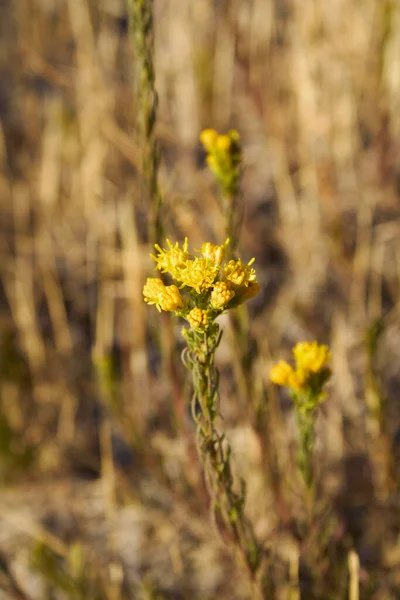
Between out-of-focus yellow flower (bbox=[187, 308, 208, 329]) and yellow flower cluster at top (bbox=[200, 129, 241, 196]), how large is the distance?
50 cm

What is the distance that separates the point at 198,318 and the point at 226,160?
21.6 inches

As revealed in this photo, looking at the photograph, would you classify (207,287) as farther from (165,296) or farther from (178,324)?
(178,324)

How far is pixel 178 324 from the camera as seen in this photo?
1.62m

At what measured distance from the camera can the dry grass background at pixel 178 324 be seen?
1.76 m

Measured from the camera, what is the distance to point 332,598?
1.50 meters

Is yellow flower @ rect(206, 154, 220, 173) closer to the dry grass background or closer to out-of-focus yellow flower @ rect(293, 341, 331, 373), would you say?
the dry grass background

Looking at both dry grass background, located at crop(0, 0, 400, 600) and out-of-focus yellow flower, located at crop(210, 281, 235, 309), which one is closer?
out-of-focus yellow flower, located at crop(210, 281, 235, 309)

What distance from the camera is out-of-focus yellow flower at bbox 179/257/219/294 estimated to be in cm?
101

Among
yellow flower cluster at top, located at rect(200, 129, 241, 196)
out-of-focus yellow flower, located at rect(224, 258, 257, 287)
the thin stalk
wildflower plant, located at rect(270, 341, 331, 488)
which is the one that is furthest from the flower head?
yellow flower cluster at top, located at rect(200, 129, 241, 196)

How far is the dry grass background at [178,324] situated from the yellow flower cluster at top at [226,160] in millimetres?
165

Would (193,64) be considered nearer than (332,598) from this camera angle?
No

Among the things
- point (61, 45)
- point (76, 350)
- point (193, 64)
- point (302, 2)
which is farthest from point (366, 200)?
point (61, 45)

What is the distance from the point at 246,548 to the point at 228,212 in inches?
29.5

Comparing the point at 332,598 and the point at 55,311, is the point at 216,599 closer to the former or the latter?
the point at 332,598
